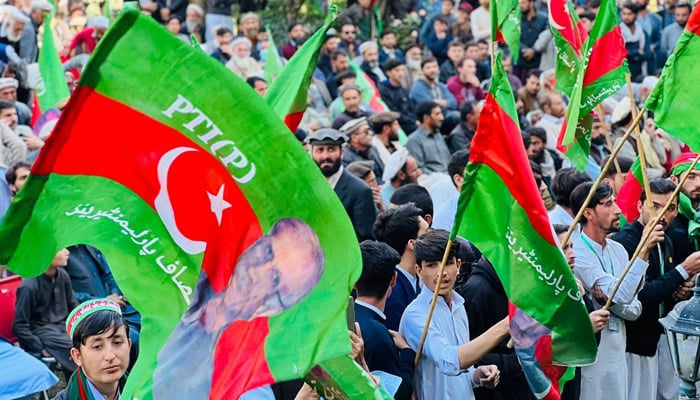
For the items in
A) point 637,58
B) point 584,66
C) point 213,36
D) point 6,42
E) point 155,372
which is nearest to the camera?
point 155,372

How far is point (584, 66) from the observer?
9062 millimetres

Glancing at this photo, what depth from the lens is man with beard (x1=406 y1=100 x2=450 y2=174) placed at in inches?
558

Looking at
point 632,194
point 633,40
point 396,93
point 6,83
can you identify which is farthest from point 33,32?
point 632,194

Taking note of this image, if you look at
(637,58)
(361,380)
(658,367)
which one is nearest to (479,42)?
(637,58)

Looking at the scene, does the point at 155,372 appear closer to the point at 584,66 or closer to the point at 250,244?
the point at 250,244

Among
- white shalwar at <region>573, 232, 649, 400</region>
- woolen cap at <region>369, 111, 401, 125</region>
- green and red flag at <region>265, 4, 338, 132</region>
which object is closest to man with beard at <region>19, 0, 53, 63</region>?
woolen cap at <region>369, 111, 401, 125</region>

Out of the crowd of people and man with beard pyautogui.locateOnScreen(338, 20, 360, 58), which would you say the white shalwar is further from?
man with beard pyautogui.locateOnScreen(338, 20, 360, 58)

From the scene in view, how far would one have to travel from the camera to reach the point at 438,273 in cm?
659

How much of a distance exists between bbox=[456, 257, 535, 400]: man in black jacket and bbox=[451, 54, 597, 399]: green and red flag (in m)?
0.83

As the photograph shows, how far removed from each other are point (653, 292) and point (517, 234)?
110 inches

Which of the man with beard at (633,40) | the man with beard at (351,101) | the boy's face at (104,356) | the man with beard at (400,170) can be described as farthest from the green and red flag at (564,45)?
the man with beard at (633,40)

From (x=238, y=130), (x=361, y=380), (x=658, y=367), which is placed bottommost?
(x=658, y=367)

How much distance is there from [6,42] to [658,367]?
1097cm

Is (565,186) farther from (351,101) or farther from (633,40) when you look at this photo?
(633,40)
